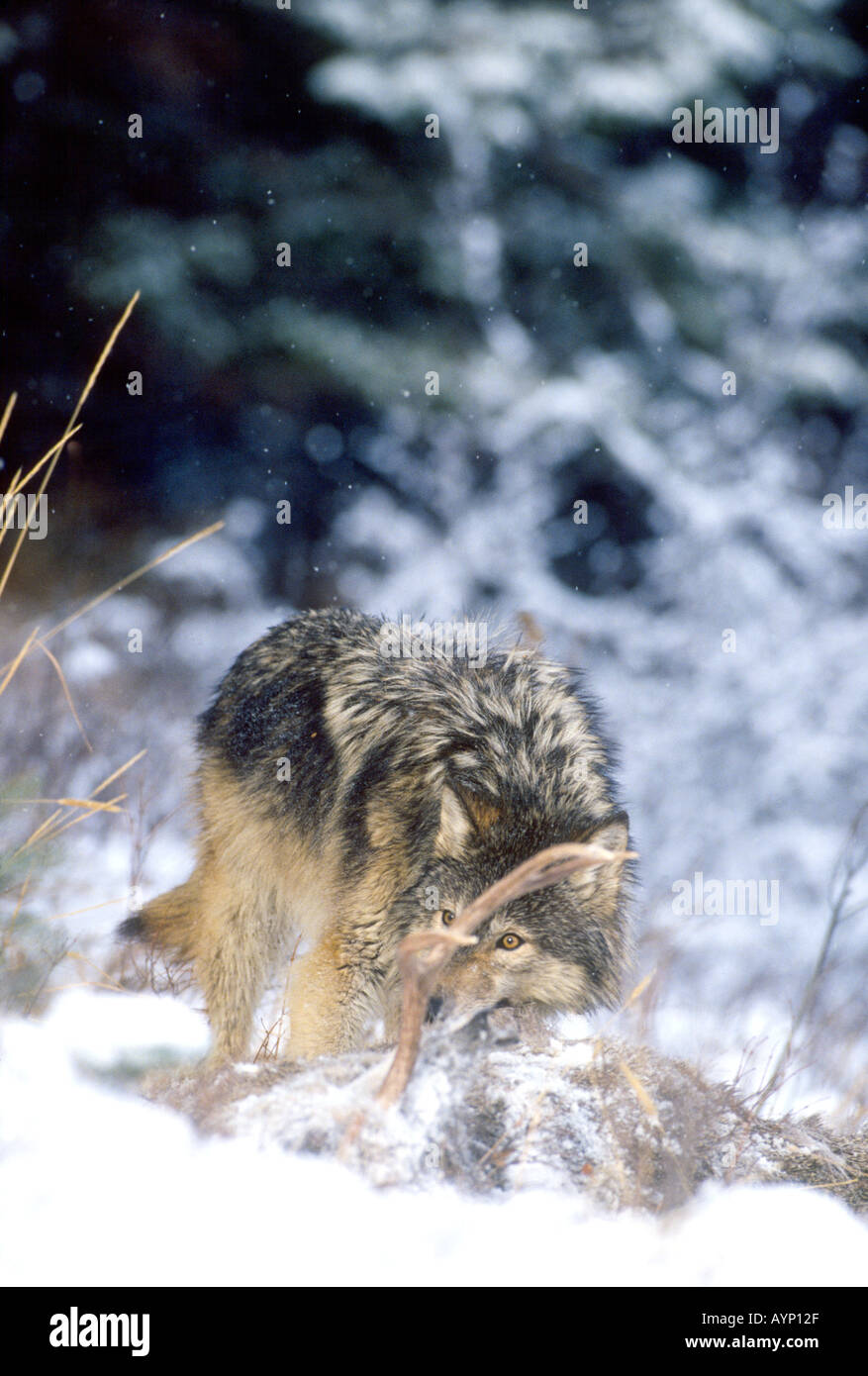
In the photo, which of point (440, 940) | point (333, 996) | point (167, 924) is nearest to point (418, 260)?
point (167, 924)

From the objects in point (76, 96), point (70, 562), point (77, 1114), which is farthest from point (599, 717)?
point (76, 96)

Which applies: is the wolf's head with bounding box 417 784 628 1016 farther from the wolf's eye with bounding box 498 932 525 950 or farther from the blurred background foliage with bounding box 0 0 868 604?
the blurred background foliage with bounding box 0 0 868 604

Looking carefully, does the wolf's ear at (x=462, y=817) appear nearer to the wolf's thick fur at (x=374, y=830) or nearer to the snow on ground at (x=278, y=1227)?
the wolf's thick fur at (x=374, y=830)

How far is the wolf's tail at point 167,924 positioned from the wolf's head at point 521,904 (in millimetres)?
1322

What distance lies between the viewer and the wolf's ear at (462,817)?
2.36 m

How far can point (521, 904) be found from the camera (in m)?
2.26

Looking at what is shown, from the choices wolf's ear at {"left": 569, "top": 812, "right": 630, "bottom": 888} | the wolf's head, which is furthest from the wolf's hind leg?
wolf's ear at {"left": 569, "top": 812, "right": 630, "bottom": 888}

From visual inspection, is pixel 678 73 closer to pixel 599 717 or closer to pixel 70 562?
pixel 599 717

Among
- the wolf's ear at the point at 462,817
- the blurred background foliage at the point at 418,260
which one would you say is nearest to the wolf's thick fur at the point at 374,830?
the wolf's ear at the point at 462,817

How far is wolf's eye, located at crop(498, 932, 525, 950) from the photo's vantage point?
2229 mm

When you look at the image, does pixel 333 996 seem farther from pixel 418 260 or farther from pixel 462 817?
pixel 418 260

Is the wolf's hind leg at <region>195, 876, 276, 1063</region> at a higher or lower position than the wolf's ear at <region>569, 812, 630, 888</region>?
lower

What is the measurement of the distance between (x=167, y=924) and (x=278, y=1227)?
1.79 m
